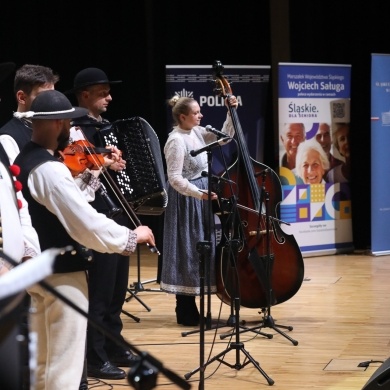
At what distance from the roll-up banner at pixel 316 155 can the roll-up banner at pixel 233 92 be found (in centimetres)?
41

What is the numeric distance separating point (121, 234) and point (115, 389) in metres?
1.32

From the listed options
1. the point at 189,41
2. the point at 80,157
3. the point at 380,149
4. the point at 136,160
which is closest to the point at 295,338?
the point at 136,160

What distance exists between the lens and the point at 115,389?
447 centimetres

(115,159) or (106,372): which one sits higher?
(115,159)

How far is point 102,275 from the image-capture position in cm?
459

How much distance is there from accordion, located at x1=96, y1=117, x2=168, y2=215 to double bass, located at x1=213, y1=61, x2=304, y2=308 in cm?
67

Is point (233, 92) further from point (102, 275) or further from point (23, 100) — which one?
point (23, 100)

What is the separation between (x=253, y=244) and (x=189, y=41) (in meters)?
4.24

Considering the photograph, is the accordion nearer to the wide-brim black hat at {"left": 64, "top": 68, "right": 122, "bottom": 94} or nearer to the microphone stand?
the wide-brim black hat at {"left": 64, "top": 68, "right": 122, "bottom": 94}

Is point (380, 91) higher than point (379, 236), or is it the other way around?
point (380, 91)

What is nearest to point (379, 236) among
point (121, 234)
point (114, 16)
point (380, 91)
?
point (380, 91)

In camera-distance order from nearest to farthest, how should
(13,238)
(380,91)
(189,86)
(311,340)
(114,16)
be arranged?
(13,238), (311,340), (189,86), (380,91), (114,16)

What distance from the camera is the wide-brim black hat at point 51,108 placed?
3.43 m

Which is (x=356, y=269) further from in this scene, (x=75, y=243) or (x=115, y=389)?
(x=75, y=243)
